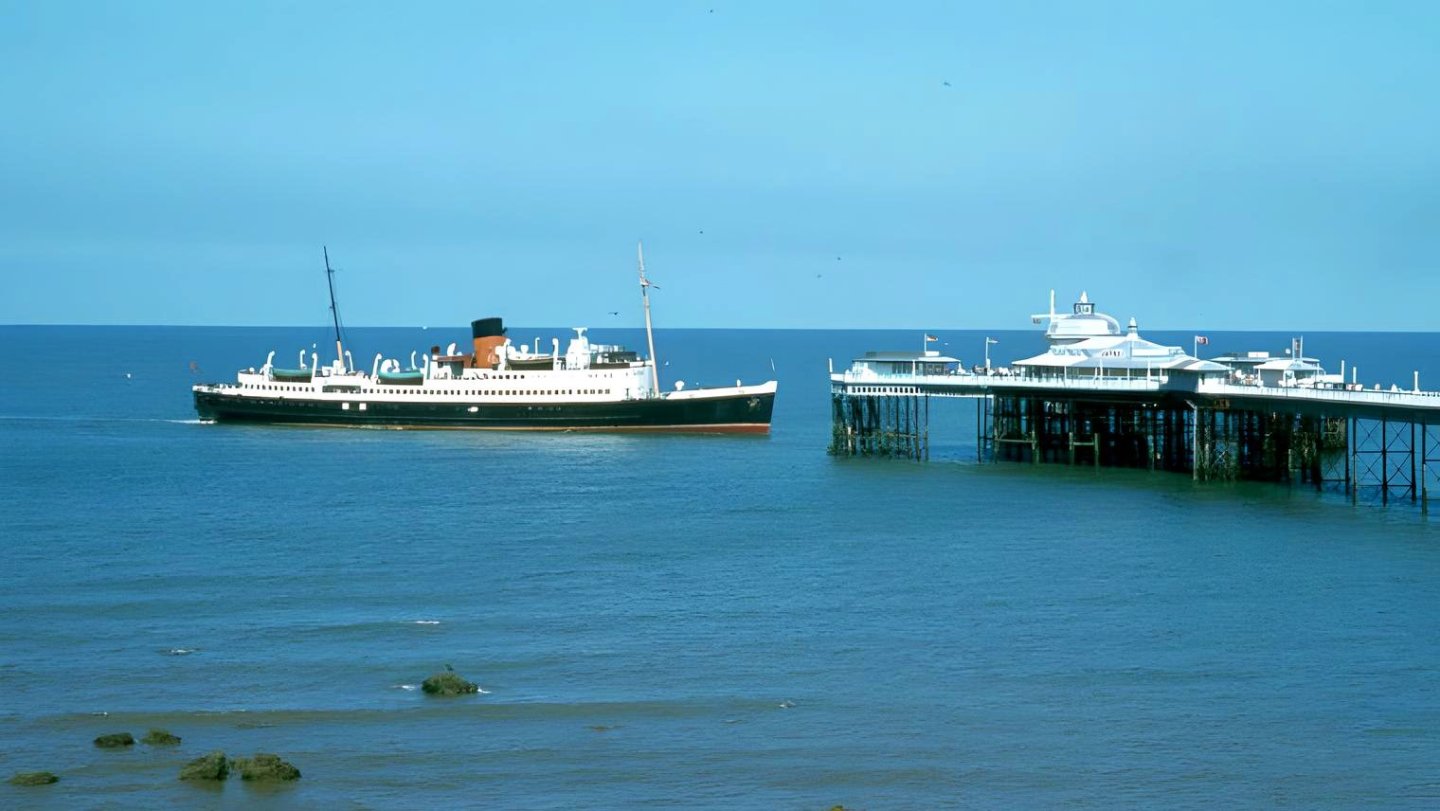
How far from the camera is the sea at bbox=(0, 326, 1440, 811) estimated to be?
113ft

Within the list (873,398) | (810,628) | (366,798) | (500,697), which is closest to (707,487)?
(873,398)

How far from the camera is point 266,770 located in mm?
33625

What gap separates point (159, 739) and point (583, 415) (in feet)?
248

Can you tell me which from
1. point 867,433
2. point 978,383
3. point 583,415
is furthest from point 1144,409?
point 583,415

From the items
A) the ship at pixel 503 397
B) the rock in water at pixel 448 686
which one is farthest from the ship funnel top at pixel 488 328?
the rock in water at pixel 448 686

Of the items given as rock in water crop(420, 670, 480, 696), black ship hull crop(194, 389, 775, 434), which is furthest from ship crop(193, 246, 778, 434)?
rock in water crop(420, 670, 480, 696)

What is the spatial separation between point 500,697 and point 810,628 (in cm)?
1027

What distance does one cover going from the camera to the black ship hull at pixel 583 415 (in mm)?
109875

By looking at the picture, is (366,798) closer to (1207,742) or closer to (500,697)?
(500,697)

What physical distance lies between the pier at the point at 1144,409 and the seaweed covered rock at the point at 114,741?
1908 inches

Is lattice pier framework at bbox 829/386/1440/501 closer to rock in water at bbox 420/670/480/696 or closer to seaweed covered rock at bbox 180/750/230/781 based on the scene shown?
rock in water at bbox 420/670/480/696

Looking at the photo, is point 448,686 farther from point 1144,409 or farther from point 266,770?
point 1144,409

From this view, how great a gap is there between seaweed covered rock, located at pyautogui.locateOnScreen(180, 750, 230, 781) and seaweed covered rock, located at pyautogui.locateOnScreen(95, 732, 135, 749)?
2317 mm

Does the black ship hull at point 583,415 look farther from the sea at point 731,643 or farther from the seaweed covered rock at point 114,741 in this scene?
the seaweed covered rock at point 114,741
